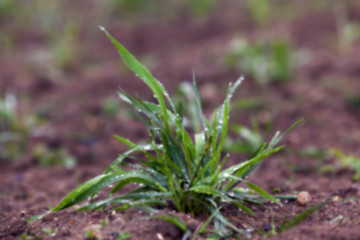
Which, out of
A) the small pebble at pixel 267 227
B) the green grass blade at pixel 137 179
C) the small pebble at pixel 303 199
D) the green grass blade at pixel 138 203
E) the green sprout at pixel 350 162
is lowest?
the green sprout at pixel 350 162

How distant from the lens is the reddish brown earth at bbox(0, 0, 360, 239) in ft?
6.22

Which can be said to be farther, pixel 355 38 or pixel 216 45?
pixel 216 45

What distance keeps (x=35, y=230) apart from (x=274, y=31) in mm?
4652

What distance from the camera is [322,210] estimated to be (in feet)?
6.55

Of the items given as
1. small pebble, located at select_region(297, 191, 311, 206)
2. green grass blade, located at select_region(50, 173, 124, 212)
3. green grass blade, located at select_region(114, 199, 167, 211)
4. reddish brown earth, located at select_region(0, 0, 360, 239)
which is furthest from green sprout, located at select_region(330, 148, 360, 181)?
green grass blade, located at select_region(50, 173, 124, 212)

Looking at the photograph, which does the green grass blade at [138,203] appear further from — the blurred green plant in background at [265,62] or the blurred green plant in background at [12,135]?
the blurred green plant in background at [265,62]

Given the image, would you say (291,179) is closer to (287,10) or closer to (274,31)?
(274,31)

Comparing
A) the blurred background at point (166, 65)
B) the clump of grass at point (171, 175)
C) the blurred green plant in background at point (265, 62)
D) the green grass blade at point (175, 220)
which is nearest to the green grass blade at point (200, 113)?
the clump of grass at point (171, 175)

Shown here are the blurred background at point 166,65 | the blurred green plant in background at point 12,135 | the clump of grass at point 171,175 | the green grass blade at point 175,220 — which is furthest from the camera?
the blurred background at point 166,65

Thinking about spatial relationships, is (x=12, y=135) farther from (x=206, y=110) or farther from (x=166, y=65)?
(x=166, y=65)

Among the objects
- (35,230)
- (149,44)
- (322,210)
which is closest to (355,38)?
(149,44)

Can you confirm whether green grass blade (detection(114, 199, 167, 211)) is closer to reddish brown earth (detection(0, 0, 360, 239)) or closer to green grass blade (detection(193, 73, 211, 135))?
reddish brown earth (detection(0, 0, 360, 239))

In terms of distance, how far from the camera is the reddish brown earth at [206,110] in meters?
1.90

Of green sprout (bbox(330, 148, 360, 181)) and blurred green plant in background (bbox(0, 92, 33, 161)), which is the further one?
blurred green plant in background (bbox(0, 92, 33, 161))
